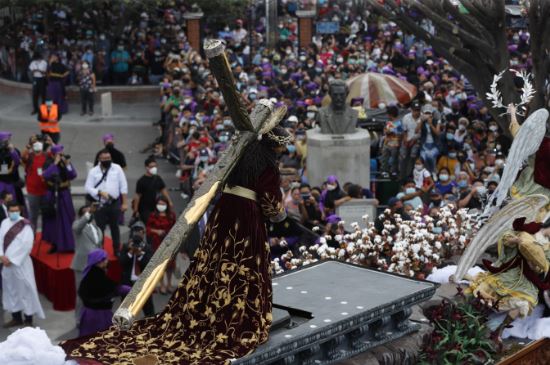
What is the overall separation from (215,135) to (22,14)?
16123mm

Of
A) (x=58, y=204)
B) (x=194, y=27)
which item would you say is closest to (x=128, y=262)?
(x=58, y=204)

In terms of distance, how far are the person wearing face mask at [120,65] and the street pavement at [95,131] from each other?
1.05 metres

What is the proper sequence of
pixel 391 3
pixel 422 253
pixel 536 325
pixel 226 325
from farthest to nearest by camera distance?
pixel 391 3
pixel 422 253
pixel 536 325
pixel 226 325

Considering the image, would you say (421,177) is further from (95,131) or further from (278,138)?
(95,131)

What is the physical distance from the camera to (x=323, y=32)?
40.0 m

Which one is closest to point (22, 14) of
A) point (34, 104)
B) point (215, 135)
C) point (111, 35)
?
point (111, 35)

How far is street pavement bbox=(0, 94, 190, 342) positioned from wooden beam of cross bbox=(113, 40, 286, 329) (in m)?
11.8

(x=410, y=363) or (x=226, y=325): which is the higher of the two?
(x=226, y=325)

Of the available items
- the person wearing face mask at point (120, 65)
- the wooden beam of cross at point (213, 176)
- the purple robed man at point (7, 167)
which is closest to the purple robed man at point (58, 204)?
the purple robed man at point (7, 167)

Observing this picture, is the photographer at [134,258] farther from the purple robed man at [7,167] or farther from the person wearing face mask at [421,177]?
the person wearing face mask at [421,177]

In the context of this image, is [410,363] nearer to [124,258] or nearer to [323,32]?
[124,258]

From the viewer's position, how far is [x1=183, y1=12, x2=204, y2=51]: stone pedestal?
37625mm

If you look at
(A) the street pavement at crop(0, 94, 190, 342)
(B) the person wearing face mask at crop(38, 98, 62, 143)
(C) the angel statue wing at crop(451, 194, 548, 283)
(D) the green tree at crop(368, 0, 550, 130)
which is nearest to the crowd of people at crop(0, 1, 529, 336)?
(A) the street pavement at crop(0, 94, 190, 342)

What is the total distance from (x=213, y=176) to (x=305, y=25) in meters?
28.6
